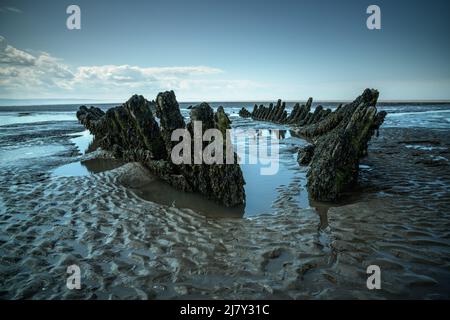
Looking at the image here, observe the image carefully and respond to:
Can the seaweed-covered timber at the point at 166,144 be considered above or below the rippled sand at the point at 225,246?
above

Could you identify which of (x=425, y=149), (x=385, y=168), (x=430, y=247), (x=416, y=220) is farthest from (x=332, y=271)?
(x=425, y=149)

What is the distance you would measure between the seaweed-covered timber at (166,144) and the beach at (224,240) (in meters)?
0.62

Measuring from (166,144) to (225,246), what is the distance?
19.0ft

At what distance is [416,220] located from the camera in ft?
20.8

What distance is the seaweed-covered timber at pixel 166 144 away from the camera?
8.06 m

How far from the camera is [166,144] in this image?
10.2 m

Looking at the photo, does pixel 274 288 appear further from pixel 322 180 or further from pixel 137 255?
pixel 322 180

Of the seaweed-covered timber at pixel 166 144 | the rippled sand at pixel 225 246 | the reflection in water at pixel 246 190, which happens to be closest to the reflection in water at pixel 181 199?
→ the reflection in water at pixel 246 190

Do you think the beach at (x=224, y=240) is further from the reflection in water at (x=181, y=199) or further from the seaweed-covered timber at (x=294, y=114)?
the seaweed-covered timber at (x=294, y=114)

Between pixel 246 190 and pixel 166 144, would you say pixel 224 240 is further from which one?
pixel 166 144

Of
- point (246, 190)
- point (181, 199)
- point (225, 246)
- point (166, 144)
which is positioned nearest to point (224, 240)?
point (225, 246)

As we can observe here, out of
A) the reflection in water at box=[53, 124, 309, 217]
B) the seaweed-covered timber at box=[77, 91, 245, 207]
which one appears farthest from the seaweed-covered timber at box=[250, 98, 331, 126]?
the seaweed-covered timber at box=[77, 91, 245, 207]

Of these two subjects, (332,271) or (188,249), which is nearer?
(332,271)

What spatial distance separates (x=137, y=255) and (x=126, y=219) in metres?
1.94
